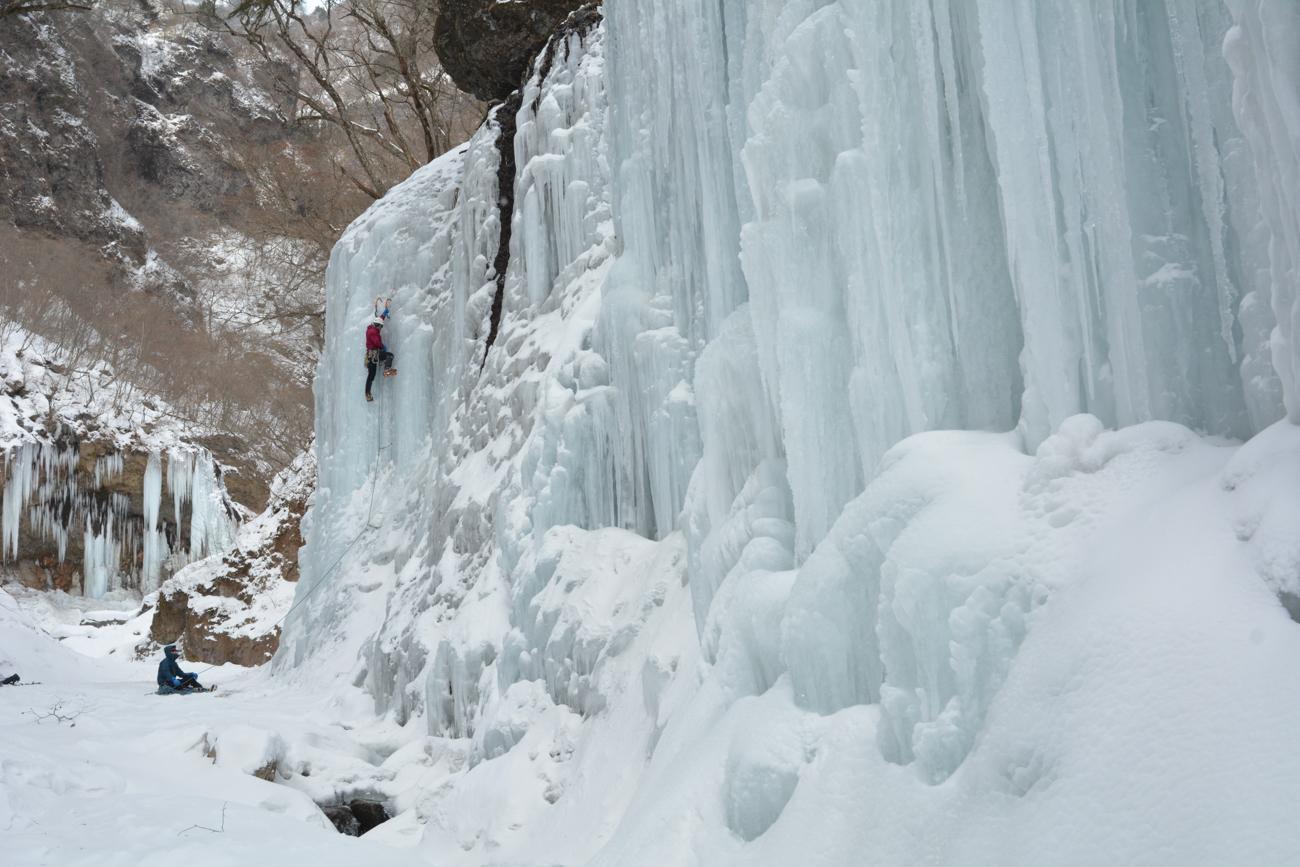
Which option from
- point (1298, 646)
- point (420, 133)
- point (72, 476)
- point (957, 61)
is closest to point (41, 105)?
point (72, 476)

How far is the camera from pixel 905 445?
3225 millimetres

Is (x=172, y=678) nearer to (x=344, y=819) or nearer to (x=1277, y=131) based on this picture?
(x=344, y=819)

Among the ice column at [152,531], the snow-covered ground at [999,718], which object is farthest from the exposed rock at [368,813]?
the ice column at [152,531]

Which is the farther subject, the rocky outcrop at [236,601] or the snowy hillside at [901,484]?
the rocky outcrop at [236,601]

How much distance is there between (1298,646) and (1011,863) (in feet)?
2.42

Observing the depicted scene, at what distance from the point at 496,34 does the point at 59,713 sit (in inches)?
336

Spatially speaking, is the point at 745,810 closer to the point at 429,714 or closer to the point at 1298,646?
the point at 1298,646

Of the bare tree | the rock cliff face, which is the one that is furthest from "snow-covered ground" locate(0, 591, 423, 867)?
the rock cliff face

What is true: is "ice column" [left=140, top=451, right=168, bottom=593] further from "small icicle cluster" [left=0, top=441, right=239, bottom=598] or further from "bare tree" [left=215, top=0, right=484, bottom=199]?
"bare tree" [left=215, top=0, right=484, bottom=199]

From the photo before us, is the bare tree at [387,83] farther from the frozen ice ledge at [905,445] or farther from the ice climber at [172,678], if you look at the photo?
the frozen ice ledge at [905,445]

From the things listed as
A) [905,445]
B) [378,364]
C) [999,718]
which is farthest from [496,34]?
[999,718]

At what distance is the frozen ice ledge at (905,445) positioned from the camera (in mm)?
Answer: 2203

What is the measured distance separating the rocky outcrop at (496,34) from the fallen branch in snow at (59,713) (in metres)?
8.23

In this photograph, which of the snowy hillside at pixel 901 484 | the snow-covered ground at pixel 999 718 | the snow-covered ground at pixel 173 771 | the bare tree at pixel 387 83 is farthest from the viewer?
the bare tree at pixel 387 83
